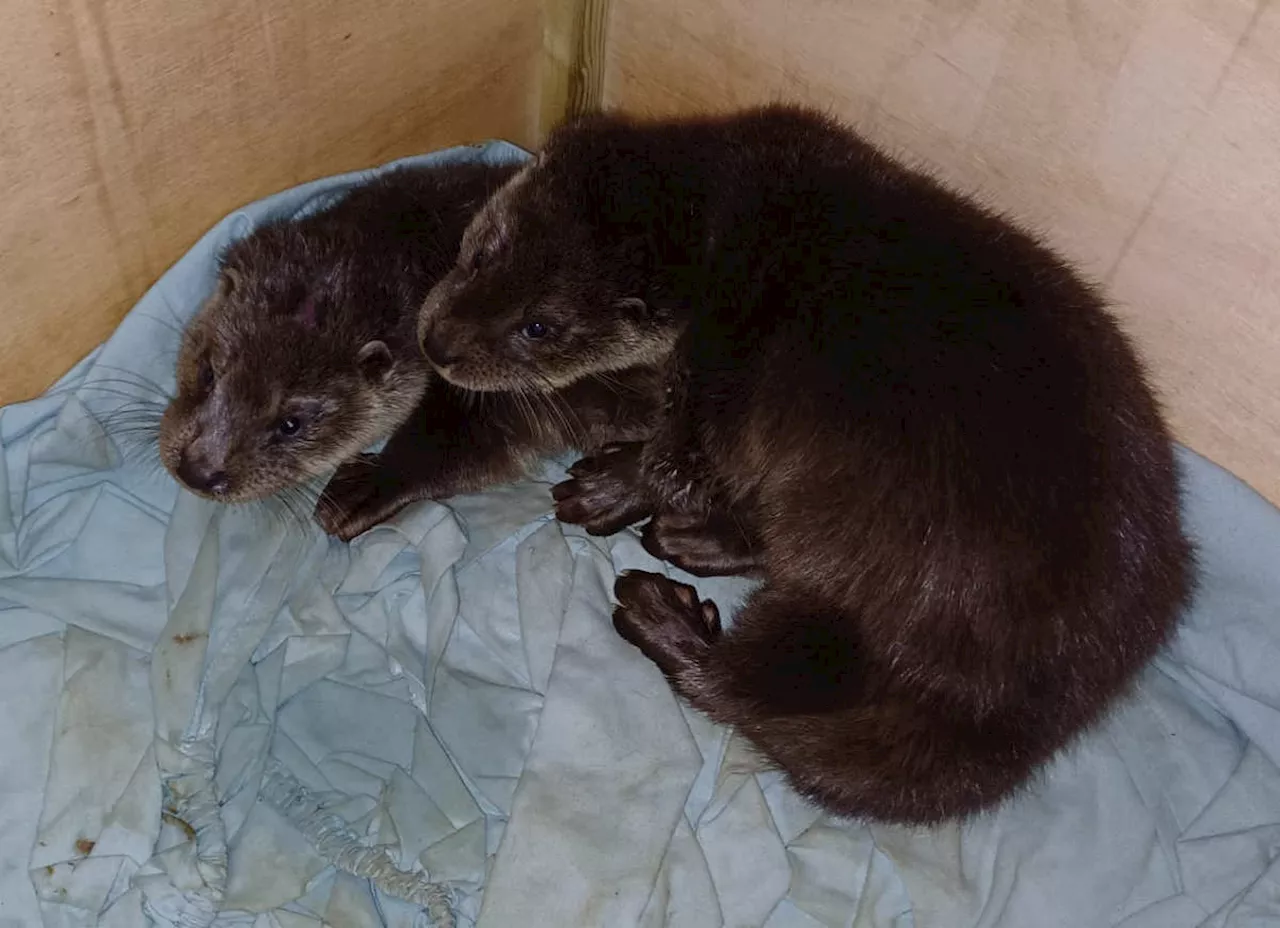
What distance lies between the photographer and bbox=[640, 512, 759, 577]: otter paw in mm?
2424

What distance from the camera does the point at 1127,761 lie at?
2.38 meters

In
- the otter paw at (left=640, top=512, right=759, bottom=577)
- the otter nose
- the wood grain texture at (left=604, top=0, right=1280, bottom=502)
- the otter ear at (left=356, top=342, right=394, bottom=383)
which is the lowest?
the otter paw at (left=640, top=512, right=759, bottom=577)

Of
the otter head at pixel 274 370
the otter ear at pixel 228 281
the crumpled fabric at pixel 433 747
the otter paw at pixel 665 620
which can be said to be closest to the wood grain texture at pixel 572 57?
the crumpled fabric at pixel 433 747

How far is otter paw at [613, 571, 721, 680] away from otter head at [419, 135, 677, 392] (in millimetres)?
464

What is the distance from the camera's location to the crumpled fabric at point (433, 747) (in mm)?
2156

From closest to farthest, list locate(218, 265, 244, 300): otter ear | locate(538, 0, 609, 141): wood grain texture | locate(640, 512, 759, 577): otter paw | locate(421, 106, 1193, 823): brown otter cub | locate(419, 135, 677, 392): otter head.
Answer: locate(421, 106, 1193, 823): brown otter cub
locate(419, 135, 677, 392): otter head
locate(218, 265, 244, 300): otter ear
locate(640, 512, 759, 577): otter paw
locate(538, 0, 609, 141): wood grain texture

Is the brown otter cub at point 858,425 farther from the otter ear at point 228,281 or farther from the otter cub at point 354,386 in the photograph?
the otter ear at point 228,281

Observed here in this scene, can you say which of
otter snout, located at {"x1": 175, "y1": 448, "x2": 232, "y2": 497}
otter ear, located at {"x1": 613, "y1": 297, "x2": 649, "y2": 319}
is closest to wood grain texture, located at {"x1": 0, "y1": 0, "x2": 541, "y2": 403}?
otter snout, located at {"x1": 175, "y1": 448, "x2": 232, "y2": 497}

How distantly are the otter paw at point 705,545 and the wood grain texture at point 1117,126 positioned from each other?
0.80 m

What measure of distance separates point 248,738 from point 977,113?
5.76 ft

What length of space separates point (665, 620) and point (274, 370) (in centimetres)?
86

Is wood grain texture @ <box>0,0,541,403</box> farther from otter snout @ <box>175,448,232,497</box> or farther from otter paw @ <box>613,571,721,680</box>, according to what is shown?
otter paw @ <box>613,571,721,680</box>

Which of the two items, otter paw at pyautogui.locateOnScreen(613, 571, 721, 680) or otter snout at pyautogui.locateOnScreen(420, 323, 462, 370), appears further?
otter paw at pyautogui.locateOnScreen(613, 571, 721, 680)

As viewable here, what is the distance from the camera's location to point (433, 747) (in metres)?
2.30
